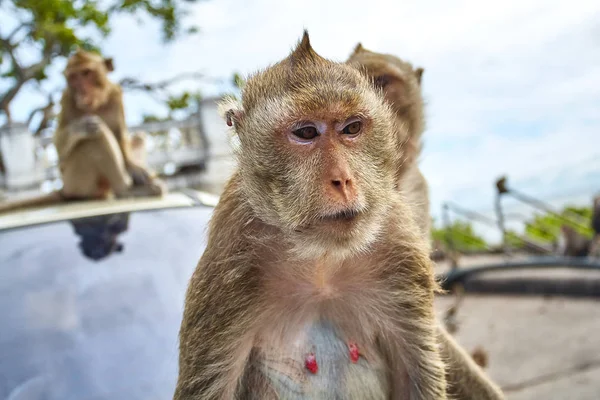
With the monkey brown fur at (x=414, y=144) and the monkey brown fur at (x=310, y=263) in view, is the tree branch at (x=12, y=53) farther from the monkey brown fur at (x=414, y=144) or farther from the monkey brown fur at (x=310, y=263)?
Answer: the monkey brown fur at (x=310, y=263)

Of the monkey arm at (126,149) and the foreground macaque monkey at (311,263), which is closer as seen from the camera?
the foreground macaque monkey at (311,263)

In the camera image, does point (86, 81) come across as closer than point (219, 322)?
No

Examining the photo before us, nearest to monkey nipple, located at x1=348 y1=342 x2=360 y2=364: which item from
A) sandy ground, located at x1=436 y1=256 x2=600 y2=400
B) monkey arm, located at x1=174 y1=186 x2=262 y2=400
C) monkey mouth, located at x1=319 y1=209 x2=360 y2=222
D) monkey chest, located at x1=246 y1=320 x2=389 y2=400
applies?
monkey chest, located at x1=246 y1=320 x2=389 y2=400

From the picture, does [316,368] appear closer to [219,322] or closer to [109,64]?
[219,322]

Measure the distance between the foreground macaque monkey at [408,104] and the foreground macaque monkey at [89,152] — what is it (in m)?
2.41

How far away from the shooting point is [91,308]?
226 centimetres

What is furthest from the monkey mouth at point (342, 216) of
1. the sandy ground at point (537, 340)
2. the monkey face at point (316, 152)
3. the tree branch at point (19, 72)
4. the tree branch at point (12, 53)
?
the tree branch at point (12, 53)

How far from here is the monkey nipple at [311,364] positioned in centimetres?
154

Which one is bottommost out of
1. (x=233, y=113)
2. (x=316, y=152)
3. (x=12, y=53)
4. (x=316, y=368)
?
(x=316, y=368)

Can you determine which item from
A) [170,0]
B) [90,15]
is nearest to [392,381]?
[90,15]

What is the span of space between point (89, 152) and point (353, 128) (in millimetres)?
3569

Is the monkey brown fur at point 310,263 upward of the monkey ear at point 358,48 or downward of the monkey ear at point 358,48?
downward

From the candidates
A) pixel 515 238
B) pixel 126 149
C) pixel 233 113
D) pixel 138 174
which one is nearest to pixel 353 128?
pixel 233 113

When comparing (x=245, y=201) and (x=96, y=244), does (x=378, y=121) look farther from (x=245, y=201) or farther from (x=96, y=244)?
(x=96, y=244)
